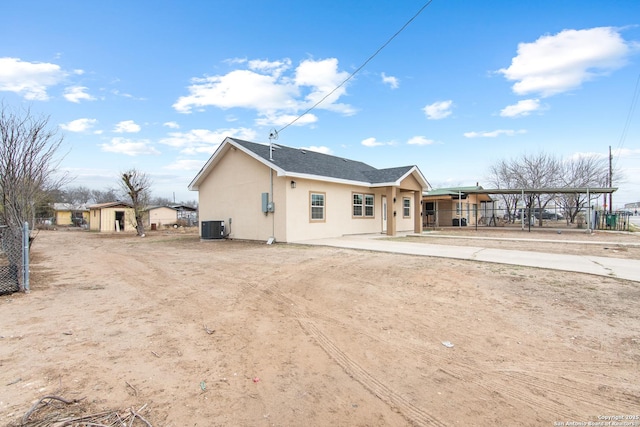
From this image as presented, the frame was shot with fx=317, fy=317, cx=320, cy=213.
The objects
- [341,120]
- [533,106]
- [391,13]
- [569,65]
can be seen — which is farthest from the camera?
[341,120]

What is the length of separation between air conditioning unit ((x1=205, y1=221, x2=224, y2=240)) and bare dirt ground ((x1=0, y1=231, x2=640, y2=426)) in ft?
31.9

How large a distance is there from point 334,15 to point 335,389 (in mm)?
12685

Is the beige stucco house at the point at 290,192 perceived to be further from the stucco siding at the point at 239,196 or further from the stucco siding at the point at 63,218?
the stucco siding at the point at 63,218

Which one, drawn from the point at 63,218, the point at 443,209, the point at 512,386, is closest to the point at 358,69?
the point at 512,386

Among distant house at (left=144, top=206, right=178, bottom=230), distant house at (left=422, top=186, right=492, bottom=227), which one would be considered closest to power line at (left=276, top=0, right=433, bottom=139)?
distant house at (left=422, top=186, right=492, bottom=227)

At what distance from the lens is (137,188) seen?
2450cm

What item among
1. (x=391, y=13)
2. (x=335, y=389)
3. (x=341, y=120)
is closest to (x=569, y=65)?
(x=391, y=13)

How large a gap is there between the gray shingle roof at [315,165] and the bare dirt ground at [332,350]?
340 inches

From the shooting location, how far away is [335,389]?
267 centimetres

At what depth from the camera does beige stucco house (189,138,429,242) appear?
13.9 meters

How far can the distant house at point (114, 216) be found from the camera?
31.3m

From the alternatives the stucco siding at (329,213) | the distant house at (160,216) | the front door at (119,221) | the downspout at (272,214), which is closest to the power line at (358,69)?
the downspout at (272,214)

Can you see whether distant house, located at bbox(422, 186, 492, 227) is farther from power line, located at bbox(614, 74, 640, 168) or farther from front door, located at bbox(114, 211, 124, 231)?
front door, located at bbox(114, 211, 124, 231)

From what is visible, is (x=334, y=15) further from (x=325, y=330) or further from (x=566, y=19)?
(x=325, y=330)
